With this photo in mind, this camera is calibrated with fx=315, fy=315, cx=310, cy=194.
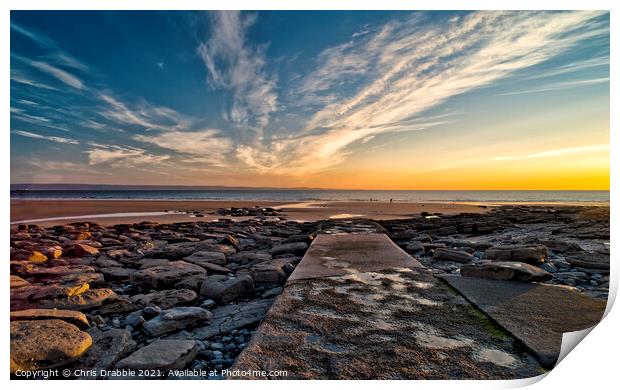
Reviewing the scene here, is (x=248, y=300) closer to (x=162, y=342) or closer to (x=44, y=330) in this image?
(x=162, y=342)

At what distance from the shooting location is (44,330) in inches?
90.3

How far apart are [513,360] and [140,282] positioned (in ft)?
13.2

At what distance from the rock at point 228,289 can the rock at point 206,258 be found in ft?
4.85

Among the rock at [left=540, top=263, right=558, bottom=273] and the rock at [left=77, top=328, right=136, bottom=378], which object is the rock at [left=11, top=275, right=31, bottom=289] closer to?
the rock at [left=77, top=328, right=136, bottom=378]

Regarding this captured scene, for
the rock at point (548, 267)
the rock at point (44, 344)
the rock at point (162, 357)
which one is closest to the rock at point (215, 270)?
the rock at point (44, 344)

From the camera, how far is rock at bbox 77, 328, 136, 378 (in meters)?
2.17

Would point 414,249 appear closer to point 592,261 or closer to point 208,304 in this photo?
point 592,261

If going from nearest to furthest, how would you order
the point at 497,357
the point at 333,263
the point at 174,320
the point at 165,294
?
1. the point at 497,357
2. the point at 174,320
3. the point at 165,294
4. the point at 333,263

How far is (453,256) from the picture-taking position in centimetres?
494

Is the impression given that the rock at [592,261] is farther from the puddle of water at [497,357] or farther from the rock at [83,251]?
the rock at [83,251]

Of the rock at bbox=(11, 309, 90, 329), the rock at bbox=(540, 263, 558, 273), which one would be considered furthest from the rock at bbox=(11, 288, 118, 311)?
the rock at bbox=(540, 263, 558, 273)

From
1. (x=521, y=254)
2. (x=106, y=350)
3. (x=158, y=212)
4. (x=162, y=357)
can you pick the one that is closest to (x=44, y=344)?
(x=106, y=350)

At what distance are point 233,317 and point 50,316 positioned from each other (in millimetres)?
1473
